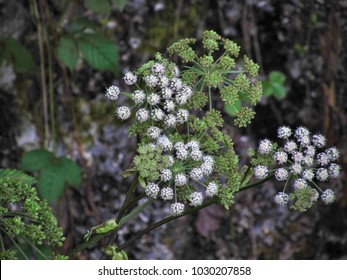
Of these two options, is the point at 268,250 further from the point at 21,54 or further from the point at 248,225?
the point at 21,54

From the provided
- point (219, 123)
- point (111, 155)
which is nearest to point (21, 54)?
point (111, 155)

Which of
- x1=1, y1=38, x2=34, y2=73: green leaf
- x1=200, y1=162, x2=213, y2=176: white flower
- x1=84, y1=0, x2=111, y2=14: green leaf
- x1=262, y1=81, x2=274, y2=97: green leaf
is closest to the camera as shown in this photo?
x1=200, y1=162, x2=213, y2=176: white flower

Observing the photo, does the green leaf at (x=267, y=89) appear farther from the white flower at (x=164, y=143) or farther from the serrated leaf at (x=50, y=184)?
the white flower at (x=164, y=143)

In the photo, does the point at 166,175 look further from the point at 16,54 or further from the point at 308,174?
the point at 16,54

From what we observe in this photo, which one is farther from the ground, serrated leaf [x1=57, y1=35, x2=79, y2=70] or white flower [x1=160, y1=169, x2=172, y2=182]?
white flower [x1=160, y1=169, x2=172, y2=182]

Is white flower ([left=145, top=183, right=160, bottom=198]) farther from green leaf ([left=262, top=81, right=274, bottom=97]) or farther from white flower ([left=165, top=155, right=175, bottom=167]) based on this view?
green leaf ([left=262, top=81, right=274, bottom=97])

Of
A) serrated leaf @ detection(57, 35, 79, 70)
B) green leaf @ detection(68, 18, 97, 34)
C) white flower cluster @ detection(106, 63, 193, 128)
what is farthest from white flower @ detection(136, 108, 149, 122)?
green leaf @ detection(68, 18, 97, 34)
